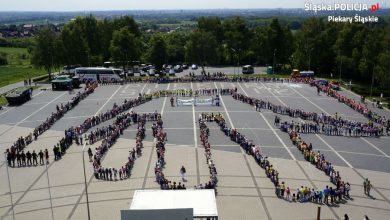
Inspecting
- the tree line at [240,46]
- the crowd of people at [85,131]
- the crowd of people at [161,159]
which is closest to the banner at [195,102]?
the crowd of people at [85,131]

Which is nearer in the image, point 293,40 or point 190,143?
point 190,143

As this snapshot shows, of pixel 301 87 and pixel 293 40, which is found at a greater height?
pixel 293 40

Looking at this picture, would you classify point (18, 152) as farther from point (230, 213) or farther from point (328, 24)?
point (328, 24)

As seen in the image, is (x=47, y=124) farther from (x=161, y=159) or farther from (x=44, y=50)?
(x=44, y=50)

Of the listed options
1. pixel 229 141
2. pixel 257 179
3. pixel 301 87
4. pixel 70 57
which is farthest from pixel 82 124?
pixel 70 57

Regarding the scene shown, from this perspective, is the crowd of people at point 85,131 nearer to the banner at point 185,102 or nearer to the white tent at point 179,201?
the banner at point 185,102

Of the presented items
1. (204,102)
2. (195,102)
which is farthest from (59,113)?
(204,102)

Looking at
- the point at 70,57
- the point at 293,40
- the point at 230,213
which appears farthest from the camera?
the point at 293,40

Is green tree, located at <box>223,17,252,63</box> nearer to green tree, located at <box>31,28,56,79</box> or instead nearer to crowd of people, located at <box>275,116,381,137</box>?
green tree, located at <box>31,28,56,79</box>
